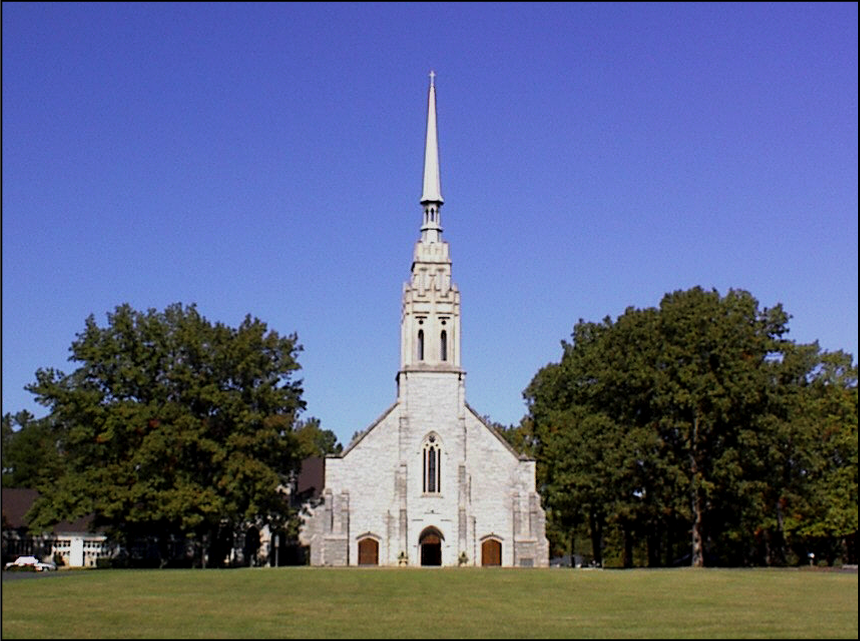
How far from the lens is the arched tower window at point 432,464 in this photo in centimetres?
7106

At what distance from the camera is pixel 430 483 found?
233 feet

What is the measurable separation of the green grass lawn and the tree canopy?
21.5 m

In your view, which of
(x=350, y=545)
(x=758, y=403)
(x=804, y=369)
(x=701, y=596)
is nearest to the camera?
(x=701, y=596)

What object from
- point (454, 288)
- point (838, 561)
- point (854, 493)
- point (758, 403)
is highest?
point (454, 288)

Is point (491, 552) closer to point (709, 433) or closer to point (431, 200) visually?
point (709, 433)

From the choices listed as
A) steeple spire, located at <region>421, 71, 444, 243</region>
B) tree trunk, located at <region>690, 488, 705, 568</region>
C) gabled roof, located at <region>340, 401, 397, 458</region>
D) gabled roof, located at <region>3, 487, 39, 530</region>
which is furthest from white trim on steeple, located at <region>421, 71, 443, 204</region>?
gabled roof, located at <region>3, 487, 39, 530</region>

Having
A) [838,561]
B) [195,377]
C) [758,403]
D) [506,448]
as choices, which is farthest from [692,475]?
[195,377]

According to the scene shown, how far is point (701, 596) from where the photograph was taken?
99.0 feet

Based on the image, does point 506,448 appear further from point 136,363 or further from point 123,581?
point 123,581

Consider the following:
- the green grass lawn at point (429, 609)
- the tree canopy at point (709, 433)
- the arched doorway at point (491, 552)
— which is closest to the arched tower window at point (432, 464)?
the arched doorway at point (491, 552)

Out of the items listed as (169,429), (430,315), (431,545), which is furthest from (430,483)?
(169,429)

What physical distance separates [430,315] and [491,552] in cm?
1599

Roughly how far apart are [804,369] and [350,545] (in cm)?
2954

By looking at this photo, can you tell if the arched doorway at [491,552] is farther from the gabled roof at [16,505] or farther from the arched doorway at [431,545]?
the gabled roof at [16,505]
